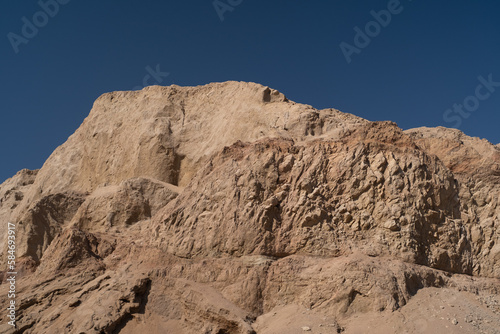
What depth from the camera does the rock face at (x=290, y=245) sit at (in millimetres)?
17562

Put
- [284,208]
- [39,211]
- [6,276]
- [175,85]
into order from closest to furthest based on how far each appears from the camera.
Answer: [284,208], [6,276], [39,211], [175,85]

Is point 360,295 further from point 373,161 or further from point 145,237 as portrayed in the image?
point 145,237

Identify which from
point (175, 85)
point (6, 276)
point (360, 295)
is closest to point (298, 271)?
point (360, 295)

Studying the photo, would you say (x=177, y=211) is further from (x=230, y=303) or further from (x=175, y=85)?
(x=175, y=85)

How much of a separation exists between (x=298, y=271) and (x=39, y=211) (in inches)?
599

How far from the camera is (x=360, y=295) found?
57.2ft

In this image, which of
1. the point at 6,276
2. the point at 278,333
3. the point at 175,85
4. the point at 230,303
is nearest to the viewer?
the point at 278,333

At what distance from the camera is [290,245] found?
19672 mm

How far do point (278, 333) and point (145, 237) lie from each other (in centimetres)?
783

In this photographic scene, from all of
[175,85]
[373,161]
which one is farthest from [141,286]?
[175,85]

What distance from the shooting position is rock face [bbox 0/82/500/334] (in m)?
17.6

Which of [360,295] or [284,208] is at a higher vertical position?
[284,208]

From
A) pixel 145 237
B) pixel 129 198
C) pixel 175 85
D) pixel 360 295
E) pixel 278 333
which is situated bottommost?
pixel 278 333

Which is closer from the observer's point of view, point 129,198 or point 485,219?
point 485,219
